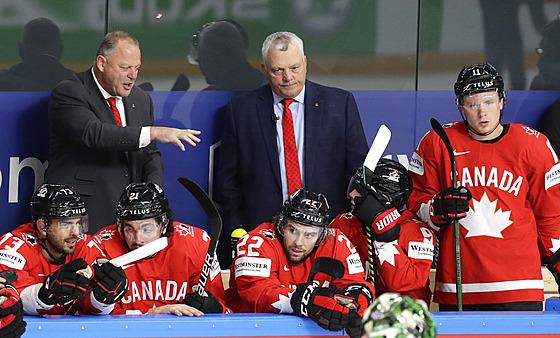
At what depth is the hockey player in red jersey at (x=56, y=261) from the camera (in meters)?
3.11

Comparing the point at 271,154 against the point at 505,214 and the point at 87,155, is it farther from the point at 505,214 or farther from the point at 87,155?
the point at 505,214

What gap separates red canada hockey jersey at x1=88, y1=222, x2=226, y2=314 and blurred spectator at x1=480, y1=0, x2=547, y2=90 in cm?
238

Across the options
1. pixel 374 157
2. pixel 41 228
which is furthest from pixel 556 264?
pixel 41 228

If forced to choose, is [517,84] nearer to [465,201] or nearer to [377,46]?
[377,46]

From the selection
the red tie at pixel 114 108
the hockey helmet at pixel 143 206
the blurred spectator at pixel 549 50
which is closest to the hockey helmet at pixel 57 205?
the hockey helmet at pixel 143 206

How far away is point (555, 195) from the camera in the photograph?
3691mm

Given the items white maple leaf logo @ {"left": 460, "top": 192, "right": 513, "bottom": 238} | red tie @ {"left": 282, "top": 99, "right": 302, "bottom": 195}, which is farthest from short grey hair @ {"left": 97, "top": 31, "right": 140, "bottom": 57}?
white maple leaf logo @ {"left": 460, "top": 192, "right": 513, "bottom": 238}

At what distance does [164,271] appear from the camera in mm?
3727

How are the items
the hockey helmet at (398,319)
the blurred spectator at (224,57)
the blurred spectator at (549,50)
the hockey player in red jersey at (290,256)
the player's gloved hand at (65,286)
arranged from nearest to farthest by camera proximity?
the hockey helmet at (398,319)
the player's gloved hand at (65,286)
the hockey player in red jersey at (290,256)
the blurred spectator at (224,57)
the blurred spectator at (549,50)

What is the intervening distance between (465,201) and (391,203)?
0.33 m

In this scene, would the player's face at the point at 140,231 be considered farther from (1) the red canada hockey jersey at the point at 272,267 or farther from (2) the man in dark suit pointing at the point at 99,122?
(2) the man in dark suit pointing at the point at 99,122

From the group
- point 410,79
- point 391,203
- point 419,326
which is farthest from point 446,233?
point 419,326

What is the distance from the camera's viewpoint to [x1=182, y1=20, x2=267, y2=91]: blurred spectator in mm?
5062

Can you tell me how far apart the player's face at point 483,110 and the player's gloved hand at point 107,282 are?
1.66 meters
